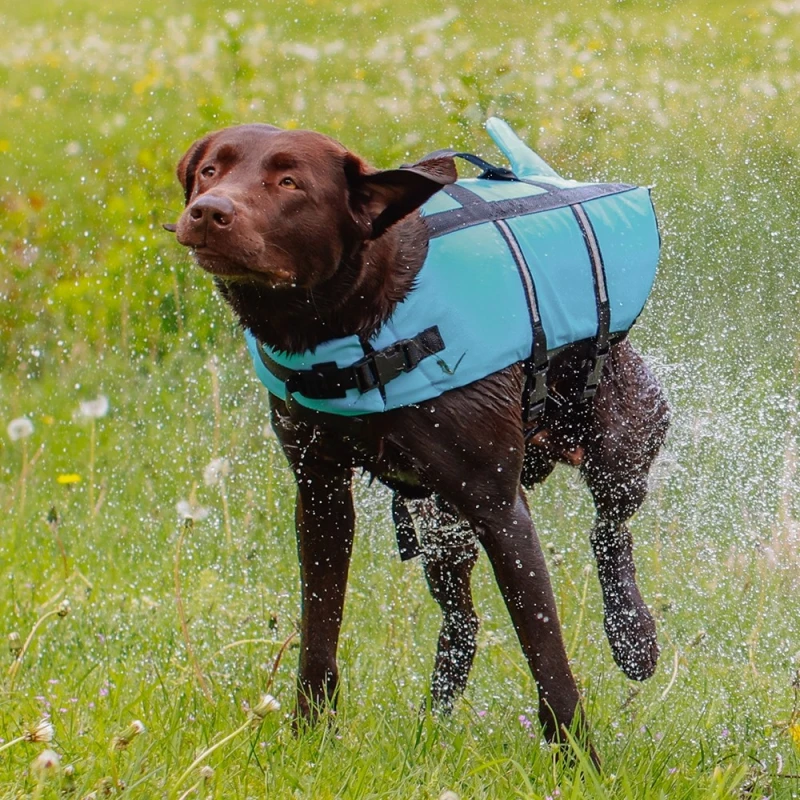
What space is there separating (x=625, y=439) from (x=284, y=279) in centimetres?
135

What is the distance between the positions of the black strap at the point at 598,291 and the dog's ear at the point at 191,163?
989 mm

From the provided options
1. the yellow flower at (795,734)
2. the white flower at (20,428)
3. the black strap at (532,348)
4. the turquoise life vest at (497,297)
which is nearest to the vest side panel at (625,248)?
the turquoise life vest at (497,297)

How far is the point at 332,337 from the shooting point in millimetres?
3195

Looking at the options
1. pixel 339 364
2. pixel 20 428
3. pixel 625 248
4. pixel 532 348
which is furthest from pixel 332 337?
pixel 20 428

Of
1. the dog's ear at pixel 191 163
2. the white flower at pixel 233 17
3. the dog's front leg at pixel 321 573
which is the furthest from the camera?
the white flower at pixel 233 17

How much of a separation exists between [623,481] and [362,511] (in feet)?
3.52

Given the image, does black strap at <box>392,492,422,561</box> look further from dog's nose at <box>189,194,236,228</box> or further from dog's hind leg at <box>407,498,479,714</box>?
dog's nose at <box>189,194,236,228</box>

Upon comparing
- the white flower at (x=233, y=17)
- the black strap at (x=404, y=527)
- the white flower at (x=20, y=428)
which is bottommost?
the black strap at (x=404, y=527)

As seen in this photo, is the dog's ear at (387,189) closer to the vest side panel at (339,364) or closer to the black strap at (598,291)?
the vest side panel at (339,364)

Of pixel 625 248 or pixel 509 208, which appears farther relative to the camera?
pixel 625 248

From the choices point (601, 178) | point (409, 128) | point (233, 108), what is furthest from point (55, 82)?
point (601, 178)

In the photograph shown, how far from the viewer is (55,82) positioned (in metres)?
11.5

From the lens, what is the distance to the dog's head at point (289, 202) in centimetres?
283

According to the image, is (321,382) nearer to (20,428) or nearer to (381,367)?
(381,367)
